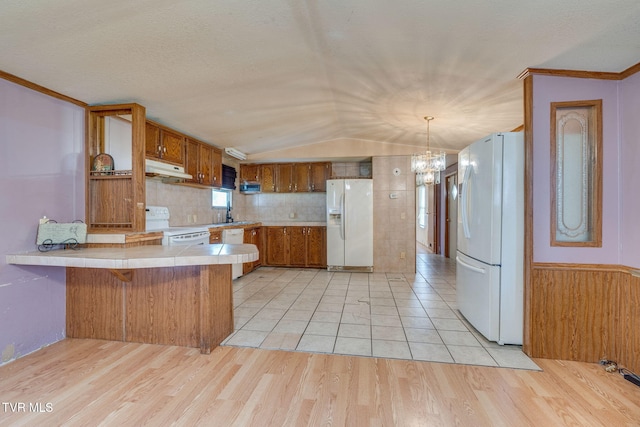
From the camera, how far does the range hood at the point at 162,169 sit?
9.86 ft

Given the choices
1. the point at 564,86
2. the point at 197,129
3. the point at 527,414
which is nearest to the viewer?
the point at 527,414

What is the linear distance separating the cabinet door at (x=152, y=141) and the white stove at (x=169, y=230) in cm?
66

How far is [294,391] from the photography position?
1.85 m

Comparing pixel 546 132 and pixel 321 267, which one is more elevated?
pixel 546 132

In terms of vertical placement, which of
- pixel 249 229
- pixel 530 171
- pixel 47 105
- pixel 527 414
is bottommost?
pixel 527 414

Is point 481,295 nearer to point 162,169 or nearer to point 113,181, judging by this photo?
point 162,169

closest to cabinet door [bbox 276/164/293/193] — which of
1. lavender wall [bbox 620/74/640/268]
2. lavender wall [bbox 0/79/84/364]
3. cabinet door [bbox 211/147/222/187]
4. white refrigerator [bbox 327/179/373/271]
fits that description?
white refrigerator [bbox 327/179/373/271]

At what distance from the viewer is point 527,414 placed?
5.37 ft

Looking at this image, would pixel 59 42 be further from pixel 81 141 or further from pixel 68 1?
pixel 81 141

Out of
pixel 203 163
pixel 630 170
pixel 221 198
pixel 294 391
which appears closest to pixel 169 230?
pixel 203 163

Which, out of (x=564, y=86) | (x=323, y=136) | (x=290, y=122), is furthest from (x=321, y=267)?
(x=564, y=86)

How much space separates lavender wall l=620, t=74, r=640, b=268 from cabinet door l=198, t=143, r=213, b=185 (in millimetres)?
4536

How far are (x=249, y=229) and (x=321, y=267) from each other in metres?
1.55

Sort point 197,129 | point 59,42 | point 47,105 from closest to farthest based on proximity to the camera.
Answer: point 59,42
point 47,105
point 197,129
